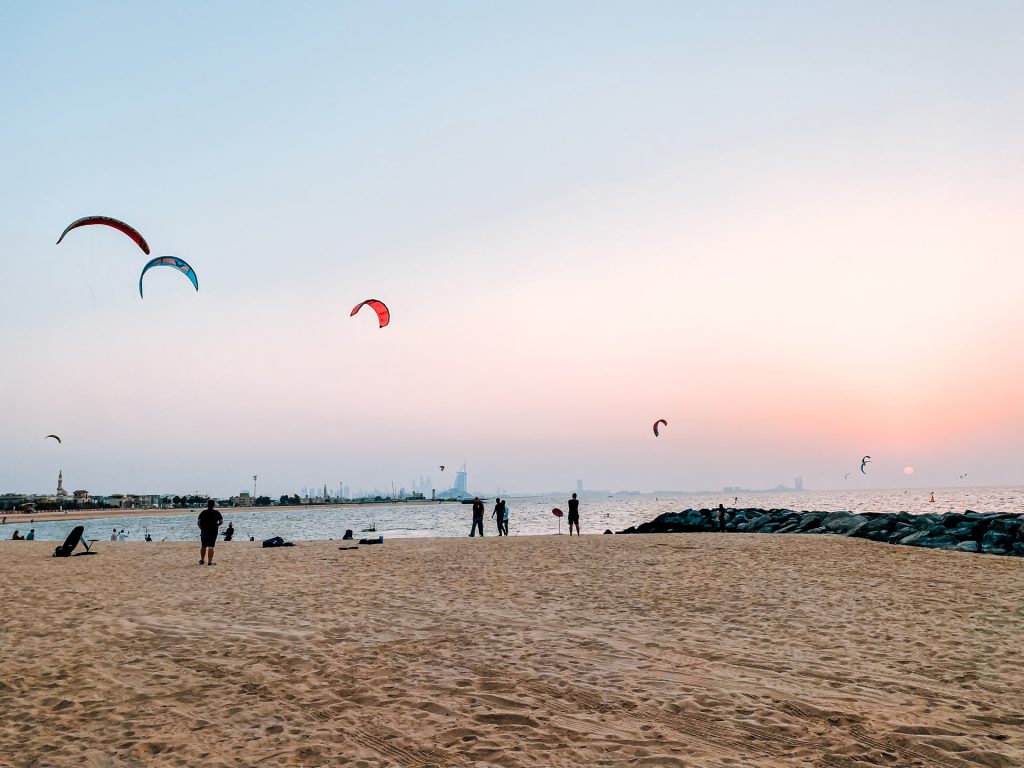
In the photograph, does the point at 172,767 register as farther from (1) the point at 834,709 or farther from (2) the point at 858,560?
(2) the point at 858,560

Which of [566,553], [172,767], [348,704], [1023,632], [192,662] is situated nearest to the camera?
[172,767]

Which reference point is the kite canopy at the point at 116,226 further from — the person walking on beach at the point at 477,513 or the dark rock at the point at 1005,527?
the dark rock at the point at 1005,527

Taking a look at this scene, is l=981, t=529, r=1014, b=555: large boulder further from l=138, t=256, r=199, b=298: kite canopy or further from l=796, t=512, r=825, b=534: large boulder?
l=138, t=256, r=199, b=298: kite canopy

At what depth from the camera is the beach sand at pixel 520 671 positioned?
4371mm

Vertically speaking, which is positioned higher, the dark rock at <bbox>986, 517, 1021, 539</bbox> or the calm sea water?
the dark rock at <bbox>986, 517, 1021, 539</bbox>

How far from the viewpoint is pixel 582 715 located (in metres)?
4.92

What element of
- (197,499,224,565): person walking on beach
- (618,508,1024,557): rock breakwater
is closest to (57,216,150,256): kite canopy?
(197,499,224,565): person walking on beach

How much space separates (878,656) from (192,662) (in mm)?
7281

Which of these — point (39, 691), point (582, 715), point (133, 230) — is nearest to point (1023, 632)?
point (582, 715)

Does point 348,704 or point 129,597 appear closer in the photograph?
point 348,704

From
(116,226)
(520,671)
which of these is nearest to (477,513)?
(116,226)

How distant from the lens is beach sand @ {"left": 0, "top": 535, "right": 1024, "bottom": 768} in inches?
172

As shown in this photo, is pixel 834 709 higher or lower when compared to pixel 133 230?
lower

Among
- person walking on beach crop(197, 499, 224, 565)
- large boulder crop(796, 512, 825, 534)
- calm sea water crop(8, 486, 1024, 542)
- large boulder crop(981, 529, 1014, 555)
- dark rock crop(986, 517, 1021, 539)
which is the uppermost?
person walking on beach crop(197, 499, 224, 565)
